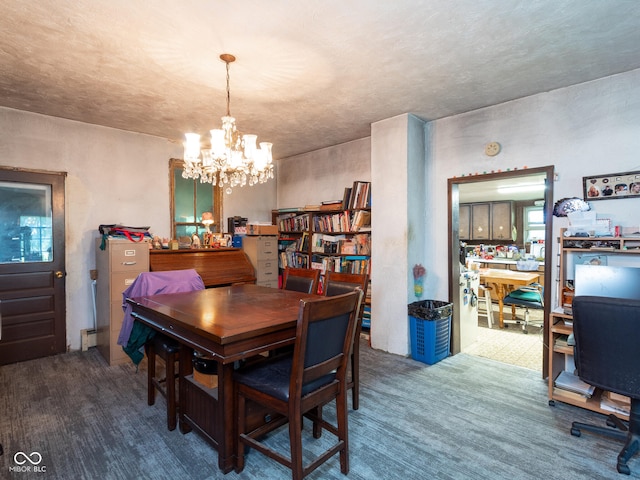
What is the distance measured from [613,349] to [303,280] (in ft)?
6.84

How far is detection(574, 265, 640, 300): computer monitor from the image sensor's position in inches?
92.6

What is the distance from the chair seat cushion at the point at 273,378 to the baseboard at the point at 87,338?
2.93m

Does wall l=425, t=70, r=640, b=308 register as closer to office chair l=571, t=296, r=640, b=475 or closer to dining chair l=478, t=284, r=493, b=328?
office chair l=571, t=296, r=640, b=475

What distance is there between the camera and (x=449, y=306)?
353cm

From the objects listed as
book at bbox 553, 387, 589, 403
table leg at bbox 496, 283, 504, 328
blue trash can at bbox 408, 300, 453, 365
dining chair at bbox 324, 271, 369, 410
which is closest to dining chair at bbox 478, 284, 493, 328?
table leg at bbox 496, 283, 504, 328

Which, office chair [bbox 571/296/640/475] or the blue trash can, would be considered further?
the blue trash can

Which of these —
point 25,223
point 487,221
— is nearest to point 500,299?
point 487,221

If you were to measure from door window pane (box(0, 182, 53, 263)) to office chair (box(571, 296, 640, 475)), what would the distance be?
15.4 feet

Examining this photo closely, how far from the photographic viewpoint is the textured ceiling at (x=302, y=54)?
1927 mm

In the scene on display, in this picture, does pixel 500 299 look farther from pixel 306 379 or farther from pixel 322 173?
pixel 306 379

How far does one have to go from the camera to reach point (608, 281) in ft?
8.02

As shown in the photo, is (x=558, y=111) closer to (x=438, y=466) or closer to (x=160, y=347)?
(x=438, y=466)

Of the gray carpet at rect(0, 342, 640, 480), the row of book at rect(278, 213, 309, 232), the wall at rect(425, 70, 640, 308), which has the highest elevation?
the wall at rect(425, 70, 640, 308)

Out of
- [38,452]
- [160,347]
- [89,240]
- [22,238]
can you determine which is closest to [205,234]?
[89,240]
